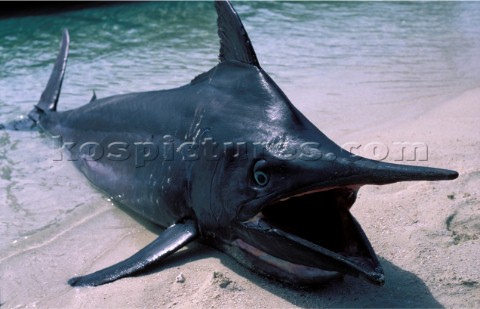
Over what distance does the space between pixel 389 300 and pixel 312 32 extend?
896cm

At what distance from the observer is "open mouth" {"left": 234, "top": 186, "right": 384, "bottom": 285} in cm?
258

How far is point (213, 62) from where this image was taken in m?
9.27

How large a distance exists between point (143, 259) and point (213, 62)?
6353 mm

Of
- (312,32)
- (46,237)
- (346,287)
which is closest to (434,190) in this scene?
(346,287)

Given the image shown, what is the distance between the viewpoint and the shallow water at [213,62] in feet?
16.5

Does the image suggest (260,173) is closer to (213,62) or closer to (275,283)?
(275,283)

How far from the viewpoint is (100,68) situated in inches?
364

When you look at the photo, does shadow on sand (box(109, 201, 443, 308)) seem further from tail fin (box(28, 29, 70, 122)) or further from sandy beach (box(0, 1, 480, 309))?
tail fin (box(28, 29, 70, 122))

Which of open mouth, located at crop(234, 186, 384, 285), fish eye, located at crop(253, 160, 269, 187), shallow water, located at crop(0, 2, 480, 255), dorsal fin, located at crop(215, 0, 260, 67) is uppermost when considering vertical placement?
dorsal fin, located at crop(215, 0, 260, 67)

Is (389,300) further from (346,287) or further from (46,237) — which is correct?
(46,237)

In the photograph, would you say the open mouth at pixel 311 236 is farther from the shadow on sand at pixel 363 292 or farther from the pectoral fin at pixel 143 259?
the pectoral fin at pixel 143 259

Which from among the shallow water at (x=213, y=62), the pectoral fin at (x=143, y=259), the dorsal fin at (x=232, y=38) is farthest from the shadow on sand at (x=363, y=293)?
the shallow water at (x=213, y=62)

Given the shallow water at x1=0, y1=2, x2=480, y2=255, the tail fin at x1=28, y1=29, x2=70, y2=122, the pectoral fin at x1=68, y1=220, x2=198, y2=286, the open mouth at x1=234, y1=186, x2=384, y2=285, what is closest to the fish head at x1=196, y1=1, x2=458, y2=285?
the open mouth at x1=234, y1=186, x2=384, y2=285

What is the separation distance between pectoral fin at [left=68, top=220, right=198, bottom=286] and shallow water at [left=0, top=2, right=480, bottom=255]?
862 mm
